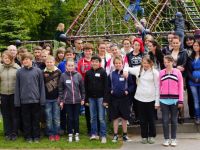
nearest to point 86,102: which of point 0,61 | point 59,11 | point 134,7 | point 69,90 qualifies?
point 69,90

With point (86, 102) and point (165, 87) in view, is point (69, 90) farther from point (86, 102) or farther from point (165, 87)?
point (165, 87)

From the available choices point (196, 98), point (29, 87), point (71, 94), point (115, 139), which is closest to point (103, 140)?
point (115, 139)

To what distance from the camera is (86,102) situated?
→ 919 centimetres

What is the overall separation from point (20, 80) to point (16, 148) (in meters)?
1.27

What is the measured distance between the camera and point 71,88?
9.01 m

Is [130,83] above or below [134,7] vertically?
below

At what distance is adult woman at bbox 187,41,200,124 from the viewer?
9.26 meters

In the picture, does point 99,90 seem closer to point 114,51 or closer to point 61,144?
point 114,51

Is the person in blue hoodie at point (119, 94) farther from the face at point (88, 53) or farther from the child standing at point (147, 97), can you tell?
the face at point (88, 53)

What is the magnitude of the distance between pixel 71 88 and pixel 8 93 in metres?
1.23

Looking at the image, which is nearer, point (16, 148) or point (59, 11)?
point (16, 148)

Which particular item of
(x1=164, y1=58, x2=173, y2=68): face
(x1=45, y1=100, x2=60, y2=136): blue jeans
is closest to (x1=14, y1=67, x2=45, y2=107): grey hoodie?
(x1=45, y1=100, x2=60, y2=136): blue jeans

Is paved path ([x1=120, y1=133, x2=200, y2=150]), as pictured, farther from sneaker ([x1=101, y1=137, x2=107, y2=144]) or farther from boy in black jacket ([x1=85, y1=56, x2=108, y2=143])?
boy in black jacket ([x1=85, y1=56, x2=108, y2=143])

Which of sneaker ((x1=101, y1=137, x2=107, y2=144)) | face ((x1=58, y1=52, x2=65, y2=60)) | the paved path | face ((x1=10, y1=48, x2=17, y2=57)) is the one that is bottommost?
the paved path
